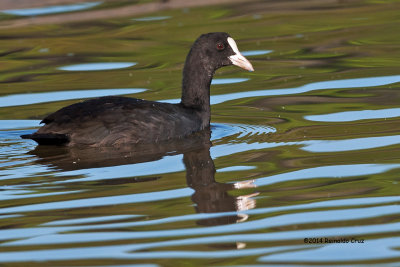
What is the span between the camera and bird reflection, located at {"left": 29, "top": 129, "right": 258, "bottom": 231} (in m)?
6.42

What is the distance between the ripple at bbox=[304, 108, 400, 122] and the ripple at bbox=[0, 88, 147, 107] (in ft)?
8.91

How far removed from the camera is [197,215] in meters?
6.20

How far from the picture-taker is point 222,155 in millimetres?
8172

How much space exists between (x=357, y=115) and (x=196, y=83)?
1611 mm

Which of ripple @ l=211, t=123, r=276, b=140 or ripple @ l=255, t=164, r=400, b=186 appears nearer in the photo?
ripple @ l=255, t=164, r=400, b=186

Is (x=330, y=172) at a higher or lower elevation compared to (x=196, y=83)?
lower

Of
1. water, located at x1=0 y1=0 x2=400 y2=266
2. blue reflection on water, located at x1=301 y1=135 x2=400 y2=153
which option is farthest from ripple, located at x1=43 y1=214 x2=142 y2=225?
blue reflection on water, located at x1=301 y1=135 x2=400 y2=153

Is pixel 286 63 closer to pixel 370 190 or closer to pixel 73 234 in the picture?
pixel 370 190

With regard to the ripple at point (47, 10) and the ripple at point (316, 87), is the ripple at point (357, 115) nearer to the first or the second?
the ripple at point (316, 87)

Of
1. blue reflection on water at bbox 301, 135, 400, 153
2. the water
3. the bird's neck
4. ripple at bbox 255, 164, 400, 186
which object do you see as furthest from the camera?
the bird's neck

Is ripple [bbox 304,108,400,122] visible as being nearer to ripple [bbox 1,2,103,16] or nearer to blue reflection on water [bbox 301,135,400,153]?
blue reflection on water [bbox 301,135,400,153]

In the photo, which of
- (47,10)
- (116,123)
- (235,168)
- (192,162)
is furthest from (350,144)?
(47,10)

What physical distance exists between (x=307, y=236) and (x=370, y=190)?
1.17 metres

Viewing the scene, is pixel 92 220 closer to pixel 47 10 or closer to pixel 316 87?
Result: pixel 316 87
